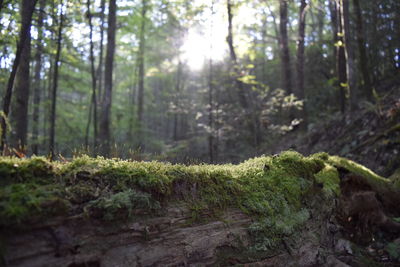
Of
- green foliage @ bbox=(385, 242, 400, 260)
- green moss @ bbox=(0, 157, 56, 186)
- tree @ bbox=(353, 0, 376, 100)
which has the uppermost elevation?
tree @ bbox=(353, 0, 376, 100)

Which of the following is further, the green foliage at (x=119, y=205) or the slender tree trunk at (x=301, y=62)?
the slender tree trunk at (x=301, y=62)

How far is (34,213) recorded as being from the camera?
2131 millimetres

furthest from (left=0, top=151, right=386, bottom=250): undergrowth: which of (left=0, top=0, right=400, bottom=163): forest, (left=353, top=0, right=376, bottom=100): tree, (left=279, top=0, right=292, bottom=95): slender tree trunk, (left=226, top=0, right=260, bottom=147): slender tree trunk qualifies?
(left=279, top=0, right=292, bottom=95): slender tree trunk

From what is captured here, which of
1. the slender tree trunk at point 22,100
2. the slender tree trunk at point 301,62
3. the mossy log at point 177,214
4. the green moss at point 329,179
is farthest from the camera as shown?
the slender tree trunk at point 301,62

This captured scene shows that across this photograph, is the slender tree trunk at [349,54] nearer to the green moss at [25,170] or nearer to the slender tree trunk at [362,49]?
the slender tree trunk at [362,49]

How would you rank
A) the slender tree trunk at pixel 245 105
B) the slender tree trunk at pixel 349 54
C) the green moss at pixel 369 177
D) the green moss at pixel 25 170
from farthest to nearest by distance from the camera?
1. the slender tree trunk at pixel 245 105
2. the slender tree trunk at pixel 349 54
3. the green moss at pixel 369 177
4. the green moss at pixel 25 170

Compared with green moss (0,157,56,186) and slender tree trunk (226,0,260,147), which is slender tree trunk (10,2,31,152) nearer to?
slender tree trunk (226,0,260,147)

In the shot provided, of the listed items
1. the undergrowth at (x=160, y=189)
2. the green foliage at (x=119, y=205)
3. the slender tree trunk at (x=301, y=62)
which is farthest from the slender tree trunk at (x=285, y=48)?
the green foliage at (x=119, y=205)

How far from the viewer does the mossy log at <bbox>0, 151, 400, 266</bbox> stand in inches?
86.0

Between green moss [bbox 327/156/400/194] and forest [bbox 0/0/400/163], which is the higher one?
forest [bbox 0/0/400/163]

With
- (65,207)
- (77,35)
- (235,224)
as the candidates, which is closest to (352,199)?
(235,224)

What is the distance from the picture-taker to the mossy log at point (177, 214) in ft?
7.16

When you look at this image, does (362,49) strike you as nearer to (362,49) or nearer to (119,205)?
(362,49)

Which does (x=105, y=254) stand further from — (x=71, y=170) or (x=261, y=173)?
(x=261, y=173)
